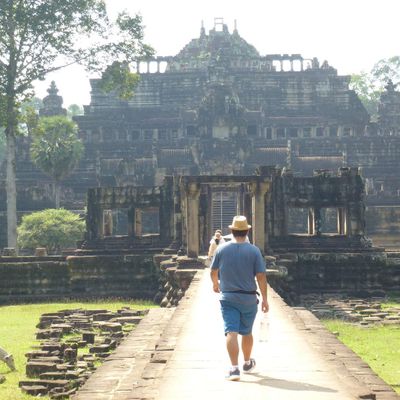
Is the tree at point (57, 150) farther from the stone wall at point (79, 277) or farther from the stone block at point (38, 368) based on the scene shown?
the stone block at point (38, 368)

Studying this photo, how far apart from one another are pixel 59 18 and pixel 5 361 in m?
26.6

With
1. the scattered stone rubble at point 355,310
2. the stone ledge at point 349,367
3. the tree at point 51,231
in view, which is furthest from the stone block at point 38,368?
the tree at point 51,231

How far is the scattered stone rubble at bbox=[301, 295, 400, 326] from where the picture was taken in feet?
62.1

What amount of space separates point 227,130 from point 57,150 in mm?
13301

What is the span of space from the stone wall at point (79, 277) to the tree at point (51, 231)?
1223 centimetres

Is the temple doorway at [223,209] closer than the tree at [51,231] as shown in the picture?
No

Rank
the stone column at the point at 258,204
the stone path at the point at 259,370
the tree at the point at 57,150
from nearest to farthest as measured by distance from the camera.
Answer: the stone path at the point at 259,370 < the stone column at the point at 258,204 < the tree at the point at 57,150

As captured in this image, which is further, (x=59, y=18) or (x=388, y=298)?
(x=59, y=18)

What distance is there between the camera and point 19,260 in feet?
91.0

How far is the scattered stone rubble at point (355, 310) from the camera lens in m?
18.9

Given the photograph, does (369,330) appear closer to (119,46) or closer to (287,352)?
(287,352)

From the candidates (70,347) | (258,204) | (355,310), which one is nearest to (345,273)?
(258,204)

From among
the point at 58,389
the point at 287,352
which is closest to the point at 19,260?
the point at 58,389

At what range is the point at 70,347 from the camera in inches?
515
